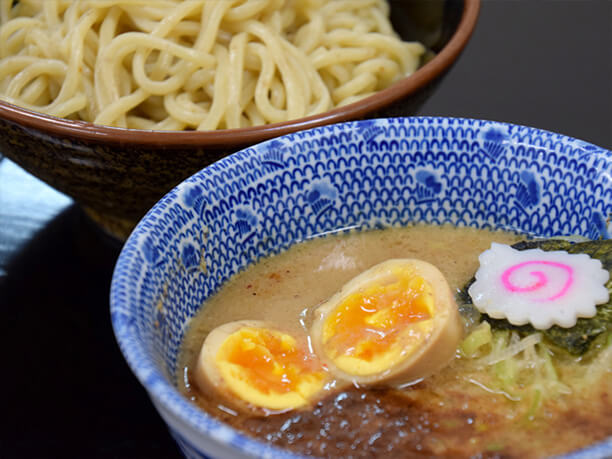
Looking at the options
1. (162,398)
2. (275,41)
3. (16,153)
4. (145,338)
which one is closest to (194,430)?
(162,398)

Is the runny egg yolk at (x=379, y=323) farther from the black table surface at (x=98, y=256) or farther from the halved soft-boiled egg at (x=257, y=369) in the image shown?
the black table surface at (x=98, y=256)

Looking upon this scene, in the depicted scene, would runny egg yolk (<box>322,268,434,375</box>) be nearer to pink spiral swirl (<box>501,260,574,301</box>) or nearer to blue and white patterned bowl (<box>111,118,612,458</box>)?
pink spiral swirl (<box>501,260,574,301</box>)

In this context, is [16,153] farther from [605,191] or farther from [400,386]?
[605,191]

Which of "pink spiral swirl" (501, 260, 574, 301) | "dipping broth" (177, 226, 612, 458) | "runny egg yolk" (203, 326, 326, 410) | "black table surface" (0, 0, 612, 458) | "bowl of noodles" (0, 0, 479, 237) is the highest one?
"bowl of noodles" (0, 0, 479, 237)

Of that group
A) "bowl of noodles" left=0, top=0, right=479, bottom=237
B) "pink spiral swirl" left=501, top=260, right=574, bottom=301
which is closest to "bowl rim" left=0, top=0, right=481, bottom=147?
"bowl of noodles" left=0, top=0, right=479, bottom=237

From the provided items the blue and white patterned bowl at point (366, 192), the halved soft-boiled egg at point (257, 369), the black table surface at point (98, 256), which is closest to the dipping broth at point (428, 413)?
the halved soft-boiled egg at point (257, 369)

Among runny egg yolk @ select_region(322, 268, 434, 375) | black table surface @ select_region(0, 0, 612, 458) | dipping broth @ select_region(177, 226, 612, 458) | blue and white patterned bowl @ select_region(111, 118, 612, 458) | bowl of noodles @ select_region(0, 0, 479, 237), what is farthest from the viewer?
bowl of noodles @ select_region(0, 0, 479, 237)

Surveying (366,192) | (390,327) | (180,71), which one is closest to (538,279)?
(390,327)

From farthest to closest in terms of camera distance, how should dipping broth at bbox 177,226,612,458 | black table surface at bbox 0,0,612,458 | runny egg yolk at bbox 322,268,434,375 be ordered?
black table surface at bbox 0,0,612,458, runny egg yolk at bbox 322,268,434,375, dipping broth at bbox 177,226,612,458
